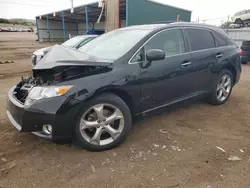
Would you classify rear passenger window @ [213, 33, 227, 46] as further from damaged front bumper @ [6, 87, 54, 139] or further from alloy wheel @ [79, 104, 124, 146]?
damaged front bumper @ [6, 87, 54, 139]

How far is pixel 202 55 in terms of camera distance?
12.4 feet

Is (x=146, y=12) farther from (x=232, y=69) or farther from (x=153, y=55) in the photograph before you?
(x=153, y=55)

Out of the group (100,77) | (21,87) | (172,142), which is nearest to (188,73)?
(172,142)

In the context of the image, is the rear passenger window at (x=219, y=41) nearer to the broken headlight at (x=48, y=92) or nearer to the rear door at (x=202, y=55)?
the rear door at (x=202, y=55)

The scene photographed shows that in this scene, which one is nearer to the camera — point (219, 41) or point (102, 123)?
point (102, 123)

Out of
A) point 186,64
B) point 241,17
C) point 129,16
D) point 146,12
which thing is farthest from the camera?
point 241,17

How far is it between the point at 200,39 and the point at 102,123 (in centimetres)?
250

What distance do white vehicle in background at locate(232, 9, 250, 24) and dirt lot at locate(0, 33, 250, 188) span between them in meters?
17.4

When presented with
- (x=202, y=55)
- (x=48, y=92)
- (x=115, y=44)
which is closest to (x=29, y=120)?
(x=48, y=92)

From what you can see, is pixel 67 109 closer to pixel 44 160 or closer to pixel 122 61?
pixel 44 160

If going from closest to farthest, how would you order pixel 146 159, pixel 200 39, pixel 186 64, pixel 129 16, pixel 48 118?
1. pixel 48 118
2. pixel 146 159
3. pixel 186 64
4. pixel 200 39
5. pixel 129 16

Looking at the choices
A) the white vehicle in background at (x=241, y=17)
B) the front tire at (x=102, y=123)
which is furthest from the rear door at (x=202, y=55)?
the white vehicle in background at (x=241, y=17)

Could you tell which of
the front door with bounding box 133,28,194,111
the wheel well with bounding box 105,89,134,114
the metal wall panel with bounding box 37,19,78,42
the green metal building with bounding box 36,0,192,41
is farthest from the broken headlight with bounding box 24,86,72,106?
the metal wall panel with bounding box 37,19,78,42

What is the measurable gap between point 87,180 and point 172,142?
1.36m
